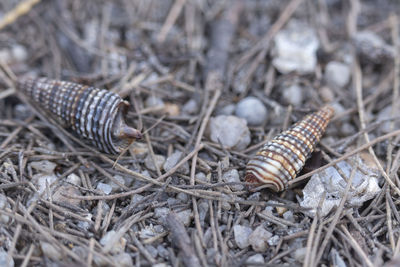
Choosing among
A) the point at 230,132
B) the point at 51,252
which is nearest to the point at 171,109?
the point at 230,132

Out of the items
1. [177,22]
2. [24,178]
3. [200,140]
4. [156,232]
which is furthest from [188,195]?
[177,22]

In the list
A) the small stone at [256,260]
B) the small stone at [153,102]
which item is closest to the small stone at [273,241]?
the small stone at [256,260]

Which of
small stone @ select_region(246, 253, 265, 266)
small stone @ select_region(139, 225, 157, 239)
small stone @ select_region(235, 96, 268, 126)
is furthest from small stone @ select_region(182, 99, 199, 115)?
small stone @ select_region(246, 253, 265, 266)

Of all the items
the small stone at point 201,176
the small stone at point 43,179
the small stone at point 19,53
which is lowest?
the small stone at point 201,176

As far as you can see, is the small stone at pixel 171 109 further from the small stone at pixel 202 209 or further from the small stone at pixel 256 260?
the small stone at pixel 256 260

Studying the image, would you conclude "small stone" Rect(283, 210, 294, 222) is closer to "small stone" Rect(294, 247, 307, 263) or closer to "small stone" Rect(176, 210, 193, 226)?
"small stone" Rect(294, 247, 307, 263)

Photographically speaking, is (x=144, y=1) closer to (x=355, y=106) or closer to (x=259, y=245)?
(x=355, y=106)

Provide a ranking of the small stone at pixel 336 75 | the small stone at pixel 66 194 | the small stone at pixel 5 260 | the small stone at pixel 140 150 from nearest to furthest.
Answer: the small stone at pixel 5 260, the small stone at pixel 66 194, the small stone at pixel 140 150, the small stone at pixel 336 75
